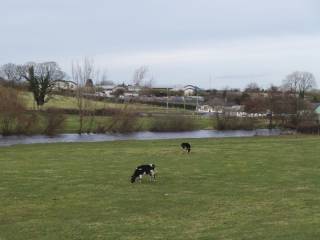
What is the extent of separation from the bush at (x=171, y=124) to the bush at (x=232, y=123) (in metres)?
5.83

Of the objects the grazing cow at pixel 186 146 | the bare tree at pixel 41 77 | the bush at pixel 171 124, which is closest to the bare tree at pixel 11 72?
the bare tree at pixel 41 77

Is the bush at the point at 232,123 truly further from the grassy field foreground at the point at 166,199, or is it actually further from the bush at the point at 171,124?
the grassy field foreground at the point at 166,199

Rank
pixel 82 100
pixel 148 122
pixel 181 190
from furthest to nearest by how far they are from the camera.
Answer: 1. pixel 148 122
2. pixel 82 100
3. pixel 181 190

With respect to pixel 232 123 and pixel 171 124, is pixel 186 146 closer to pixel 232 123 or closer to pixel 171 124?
pixel 171 124

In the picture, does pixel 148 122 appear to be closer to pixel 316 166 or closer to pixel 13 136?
pixel 13 136

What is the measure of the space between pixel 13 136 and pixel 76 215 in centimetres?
5808

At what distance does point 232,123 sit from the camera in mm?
93250

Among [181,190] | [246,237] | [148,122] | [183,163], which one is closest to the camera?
[246,237]

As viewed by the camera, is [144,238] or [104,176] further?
[104,176]

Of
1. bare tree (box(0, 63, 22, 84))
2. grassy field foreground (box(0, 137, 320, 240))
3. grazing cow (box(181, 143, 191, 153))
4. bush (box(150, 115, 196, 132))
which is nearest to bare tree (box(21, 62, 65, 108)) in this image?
bare tree (box(0, 63, 22, 84))

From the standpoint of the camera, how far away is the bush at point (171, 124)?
8556cm

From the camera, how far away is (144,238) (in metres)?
11.6

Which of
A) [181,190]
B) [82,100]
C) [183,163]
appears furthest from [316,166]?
[82,100]

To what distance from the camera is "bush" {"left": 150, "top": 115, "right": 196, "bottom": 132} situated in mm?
85562
